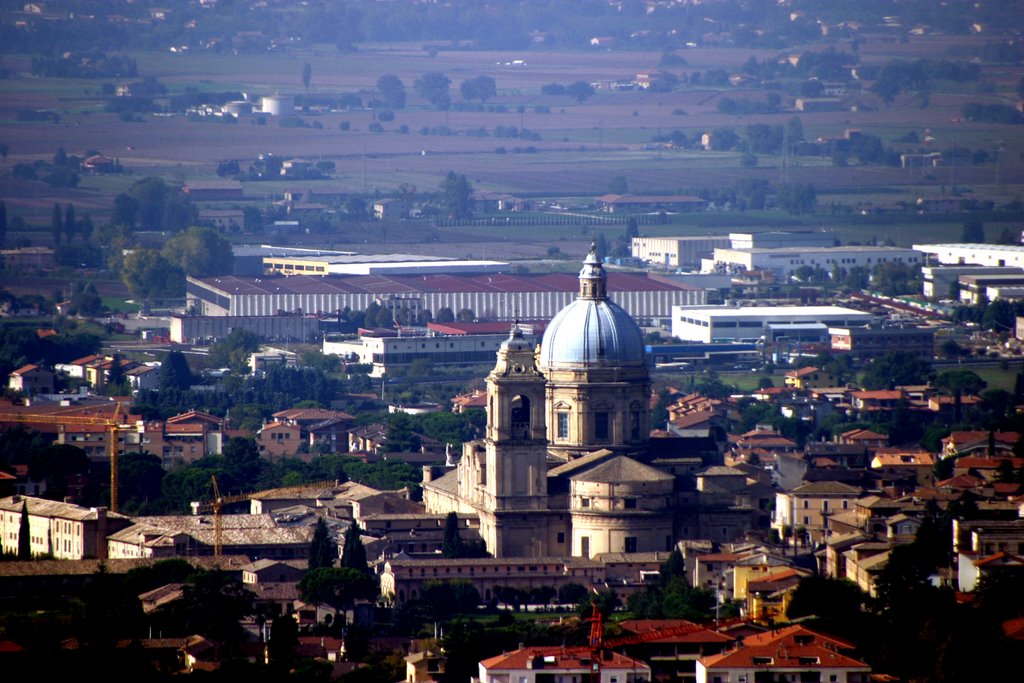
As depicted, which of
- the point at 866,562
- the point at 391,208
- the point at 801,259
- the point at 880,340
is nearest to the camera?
the point at 866,562

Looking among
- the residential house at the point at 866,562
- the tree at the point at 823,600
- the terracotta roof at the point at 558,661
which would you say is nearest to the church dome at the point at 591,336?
the residential house at the point at 866,562

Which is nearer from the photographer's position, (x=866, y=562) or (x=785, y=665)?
(x=785, y=665)

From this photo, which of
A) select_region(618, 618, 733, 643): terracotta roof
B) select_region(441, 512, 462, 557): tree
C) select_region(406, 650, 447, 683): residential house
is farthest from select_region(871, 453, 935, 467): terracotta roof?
select_region(406, 650, 447, 683): residential house

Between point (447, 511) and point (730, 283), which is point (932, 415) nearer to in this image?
point (447, 511)

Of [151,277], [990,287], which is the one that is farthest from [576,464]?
[151,277]

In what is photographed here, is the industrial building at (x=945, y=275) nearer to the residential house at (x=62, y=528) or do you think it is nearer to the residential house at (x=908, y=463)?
the residential house at (x=908, y=463)

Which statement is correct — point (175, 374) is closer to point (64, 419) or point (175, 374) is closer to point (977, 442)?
point (64, 419)

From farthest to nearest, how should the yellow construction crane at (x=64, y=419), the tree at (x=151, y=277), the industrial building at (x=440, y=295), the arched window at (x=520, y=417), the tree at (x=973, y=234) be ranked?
the tree at (x=973, y=234) < the tree at (x=151, y=277) < the industrial building at (x=440, y=295) < the yellow construction crane at (x=64, y=419) < the arched window at (x=520, y=417)
